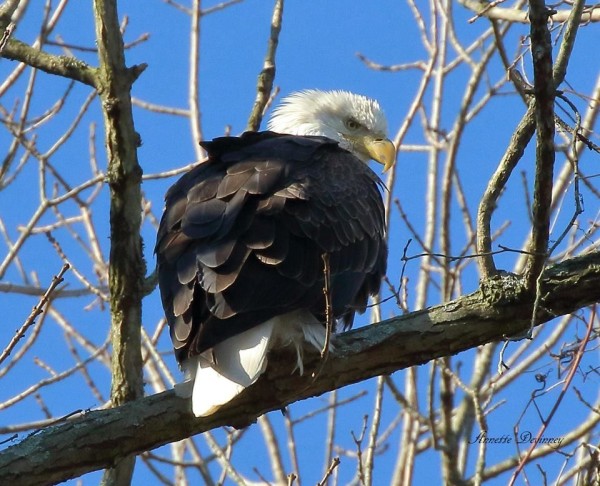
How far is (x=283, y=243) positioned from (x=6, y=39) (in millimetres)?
1701

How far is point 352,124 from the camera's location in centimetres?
688

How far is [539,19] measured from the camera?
338cm

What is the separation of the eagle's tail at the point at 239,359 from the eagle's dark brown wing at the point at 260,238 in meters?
0.07

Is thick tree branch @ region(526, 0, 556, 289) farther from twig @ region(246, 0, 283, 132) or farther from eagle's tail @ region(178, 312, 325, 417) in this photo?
twig @ region(246, 0, 283, 132)

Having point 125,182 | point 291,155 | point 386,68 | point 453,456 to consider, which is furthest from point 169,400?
point 386,68

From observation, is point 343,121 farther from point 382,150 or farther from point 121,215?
point 121,215

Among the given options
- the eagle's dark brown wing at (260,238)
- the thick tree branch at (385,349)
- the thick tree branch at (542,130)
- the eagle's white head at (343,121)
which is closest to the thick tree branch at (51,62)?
the eagle's dark brown wing at (260,238)

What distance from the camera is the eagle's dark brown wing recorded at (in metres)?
4.40

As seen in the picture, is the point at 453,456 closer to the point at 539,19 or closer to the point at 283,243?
the point at 283,243

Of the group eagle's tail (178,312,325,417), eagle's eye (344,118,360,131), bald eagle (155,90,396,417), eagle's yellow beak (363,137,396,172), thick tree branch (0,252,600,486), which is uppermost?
eagle's eye (344,118,360,131)

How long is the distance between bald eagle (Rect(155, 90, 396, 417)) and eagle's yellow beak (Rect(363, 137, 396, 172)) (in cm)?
113

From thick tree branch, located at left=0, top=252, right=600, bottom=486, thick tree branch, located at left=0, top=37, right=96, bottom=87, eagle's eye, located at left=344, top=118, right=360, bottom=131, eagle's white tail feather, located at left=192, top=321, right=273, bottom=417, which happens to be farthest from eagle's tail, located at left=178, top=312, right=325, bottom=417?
eagle's eye, located at left=344, top=118, right=360, bottom=131

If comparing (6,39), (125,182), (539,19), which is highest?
(6,39)

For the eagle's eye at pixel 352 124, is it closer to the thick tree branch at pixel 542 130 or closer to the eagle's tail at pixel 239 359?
the eagle's tail at pixel 239 359
